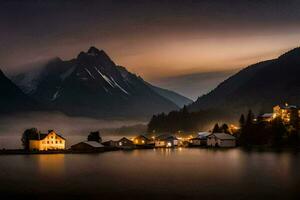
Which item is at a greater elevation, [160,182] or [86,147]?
[86,147]

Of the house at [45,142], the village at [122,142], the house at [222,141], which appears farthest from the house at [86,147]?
the house at [222,141]

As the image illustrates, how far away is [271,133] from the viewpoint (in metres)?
122

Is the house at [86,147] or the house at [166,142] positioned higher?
the house at [166,142]

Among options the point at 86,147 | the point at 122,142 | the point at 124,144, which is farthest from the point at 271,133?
the point at 86,147

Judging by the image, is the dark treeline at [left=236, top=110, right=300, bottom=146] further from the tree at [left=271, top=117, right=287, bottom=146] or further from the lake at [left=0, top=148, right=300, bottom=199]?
the lake at [left=0, top=148, right=300, bottom=199]

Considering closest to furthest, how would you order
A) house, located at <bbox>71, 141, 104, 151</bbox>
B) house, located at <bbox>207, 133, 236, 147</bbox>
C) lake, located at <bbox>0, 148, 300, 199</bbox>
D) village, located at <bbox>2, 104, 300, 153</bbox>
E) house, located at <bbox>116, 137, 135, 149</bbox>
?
lake, located at <bbox>0, 148, 300, 199</bbox> < village, located at <bbox>2, 104, 300, 153</bbox> < house, located at <bbox>71, 141, 104, 151</bbox> < house, located at <bbox>207, 133, 236, 147</bbox> < house, located at <bbox>116, 137, 135, 149</bbox>

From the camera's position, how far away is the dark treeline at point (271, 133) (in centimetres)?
11644

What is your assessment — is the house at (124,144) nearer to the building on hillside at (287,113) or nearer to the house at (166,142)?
the house at (166,142)

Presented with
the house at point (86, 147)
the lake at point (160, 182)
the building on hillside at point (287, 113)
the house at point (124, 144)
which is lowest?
the lake at point (160, 182)

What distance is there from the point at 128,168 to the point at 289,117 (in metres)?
86.6

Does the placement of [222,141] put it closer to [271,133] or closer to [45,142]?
[271,133]

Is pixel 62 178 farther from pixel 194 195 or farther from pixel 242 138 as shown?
pixel 242 138

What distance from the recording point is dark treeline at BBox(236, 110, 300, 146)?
11644 centimetres

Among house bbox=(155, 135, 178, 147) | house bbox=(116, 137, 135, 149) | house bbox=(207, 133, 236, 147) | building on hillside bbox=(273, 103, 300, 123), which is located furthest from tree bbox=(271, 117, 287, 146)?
house bbox=(116, 137, 135, 149)
